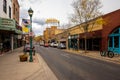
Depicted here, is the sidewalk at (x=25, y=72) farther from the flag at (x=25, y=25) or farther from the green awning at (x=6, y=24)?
the green awning at (x=6, y=24)

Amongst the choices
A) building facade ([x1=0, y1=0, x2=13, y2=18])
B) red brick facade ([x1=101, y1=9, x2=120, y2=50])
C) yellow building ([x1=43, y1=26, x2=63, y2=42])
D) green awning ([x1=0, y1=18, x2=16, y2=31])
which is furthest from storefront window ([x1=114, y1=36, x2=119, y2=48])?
yellow building ([x1=43, y1=26, x2=63, y2=42])

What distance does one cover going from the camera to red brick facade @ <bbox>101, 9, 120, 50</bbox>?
33562 millimetres

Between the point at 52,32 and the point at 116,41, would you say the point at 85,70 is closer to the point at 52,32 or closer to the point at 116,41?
the point at 116,41

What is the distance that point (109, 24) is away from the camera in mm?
36188

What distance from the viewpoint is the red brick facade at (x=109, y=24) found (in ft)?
110

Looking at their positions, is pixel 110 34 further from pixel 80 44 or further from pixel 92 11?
pixel 80 44

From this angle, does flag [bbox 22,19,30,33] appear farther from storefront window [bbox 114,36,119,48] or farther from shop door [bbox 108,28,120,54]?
storefront window [bbox 114,36,119,48]

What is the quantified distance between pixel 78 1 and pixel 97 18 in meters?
5.00

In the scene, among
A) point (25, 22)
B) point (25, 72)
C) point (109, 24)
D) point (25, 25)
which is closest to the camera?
point (25, 72)

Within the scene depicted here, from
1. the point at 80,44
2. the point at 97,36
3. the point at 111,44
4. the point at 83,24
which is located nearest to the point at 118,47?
the point at 111,44

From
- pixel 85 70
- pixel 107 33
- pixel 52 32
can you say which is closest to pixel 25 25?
pixel 85 70

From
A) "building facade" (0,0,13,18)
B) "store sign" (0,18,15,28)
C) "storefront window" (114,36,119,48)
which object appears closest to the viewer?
"store sign" (0,18,15,28)

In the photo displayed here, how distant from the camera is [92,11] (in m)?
39.7

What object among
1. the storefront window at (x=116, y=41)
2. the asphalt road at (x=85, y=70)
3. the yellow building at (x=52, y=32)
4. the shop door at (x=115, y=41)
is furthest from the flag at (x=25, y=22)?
the yellow building at (x=52, y=32)
